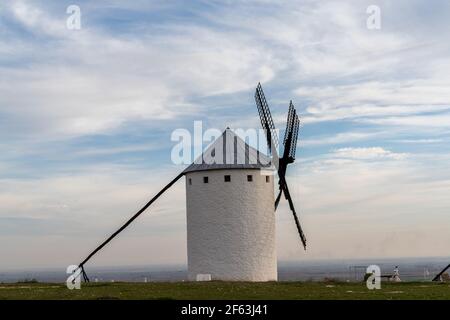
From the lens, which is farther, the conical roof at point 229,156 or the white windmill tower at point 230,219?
the conical roof at point 229,156

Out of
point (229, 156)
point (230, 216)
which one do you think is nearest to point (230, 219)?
point (230, 216)

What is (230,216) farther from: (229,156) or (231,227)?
(229,156)

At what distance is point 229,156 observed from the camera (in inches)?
1796

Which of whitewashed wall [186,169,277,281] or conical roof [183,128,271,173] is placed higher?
conical roof [183,128,271,173]

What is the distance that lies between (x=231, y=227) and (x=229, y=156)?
14.5 feet

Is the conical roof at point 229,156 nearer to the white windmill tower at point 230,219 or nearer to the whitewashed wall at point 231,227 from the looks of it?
the white windmill tower at point 230,219

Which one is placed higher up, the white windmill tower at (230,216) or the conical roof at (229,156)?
the conical roof at (229,156)

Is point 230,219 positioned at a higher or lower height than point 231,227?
higher

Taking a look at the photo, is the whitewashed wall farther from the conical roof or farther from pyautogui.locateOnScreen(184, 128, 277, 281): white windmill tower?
the conical roof

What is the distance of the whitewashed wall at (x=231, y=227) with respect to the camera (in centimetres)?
4428

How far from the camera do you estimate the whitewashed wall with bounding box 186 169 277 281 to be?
145ft

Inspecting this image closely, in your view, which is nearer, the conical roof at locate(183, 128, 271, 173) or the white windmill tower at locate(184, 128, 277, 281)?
the white windmill tower at locate(184, 128, 277, 281)
